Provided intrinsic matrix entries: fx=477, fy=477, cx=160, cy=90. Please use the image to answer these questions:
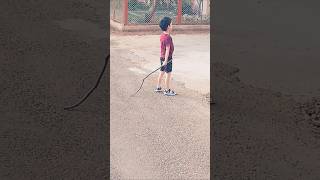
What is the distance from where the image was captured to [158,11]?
18328 mm

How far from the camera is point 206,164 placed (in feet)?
22.0

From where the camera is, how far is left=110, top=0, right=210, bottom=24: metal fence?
17891 millimetres
